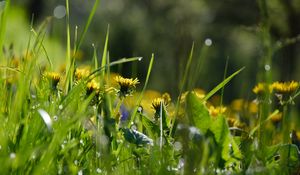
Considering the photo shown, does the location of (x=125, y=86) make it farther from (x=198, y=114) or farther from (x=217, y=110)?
(x=217, y=110)

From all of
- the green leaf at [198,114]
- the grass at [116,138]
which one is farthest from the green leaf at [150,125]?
the green leaf at [198,114]

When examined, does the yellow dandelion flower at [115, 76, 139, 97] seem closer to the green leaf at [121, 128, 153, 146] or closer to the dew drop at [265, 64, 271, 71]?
the green leaf at [121, 128, 153, 146]

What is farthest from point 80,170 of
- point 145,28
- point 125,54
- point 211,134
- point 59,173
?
point 145,28

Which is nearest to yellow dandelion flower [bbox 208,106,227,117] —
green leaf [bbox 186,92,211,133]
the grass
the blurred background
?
the grass

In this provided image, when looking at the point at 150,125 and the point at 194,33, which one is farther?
the point at 194,33

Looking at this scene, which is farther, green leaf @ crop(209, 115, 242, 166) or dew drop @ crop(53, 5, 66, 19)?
dew drop @ crop(53, 5, 66, 19)

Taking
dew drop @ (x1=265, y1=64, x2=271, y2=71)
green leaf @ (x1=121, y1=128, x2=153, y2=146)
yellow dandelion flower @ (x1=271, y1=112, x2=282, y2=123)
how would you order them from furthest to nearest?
1. yellow dandelion flower @ (x1=271, y1=112, x2=282, y2=123)
2. green leaf @ (x1=121, y1=128, x2=153, y2=146)
3. dew drop @ (x1=265, y1=64, x2=271, y2=71)

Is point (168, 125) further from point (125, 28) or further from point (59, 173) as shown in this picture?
point (125, 28)

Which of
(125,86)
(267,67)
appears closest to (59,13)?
(125,86)

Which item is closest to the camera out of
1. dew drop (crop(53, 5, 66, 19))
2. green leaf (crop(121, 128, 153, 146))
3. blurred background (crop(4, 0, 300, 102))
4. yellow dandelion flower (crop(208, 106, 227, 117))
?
green leaf (crop(121, 128, 153, 146))

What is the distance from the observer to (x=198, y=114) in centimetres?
176

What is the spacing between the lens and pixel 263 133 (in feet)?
4.84

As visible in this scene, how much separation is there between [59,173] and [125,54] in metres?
16.5

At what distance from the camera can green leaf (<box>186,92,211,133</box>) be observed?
5.75 ft
